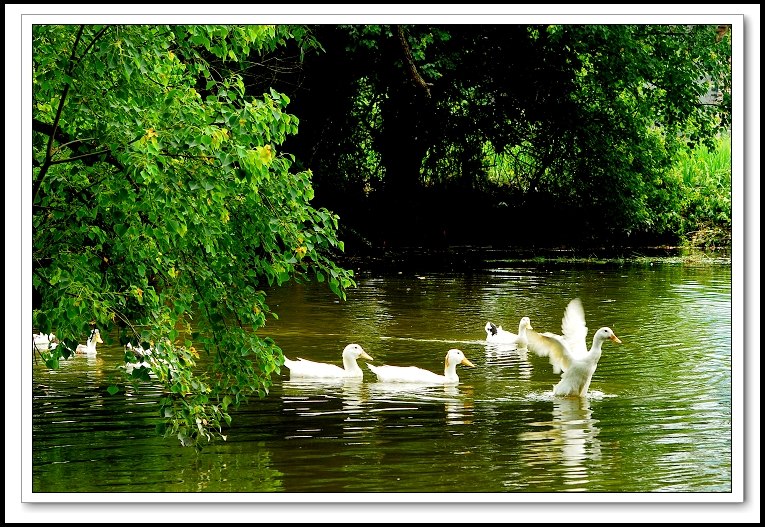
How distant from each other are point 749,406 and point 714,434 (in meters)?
3.14

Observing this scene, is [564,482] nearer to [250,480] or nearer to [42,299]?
[250,480]

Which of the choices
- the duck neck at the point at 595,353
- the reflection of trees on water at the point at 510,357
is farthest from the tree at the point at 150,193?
the reflection of trees on water at the point at 510,357

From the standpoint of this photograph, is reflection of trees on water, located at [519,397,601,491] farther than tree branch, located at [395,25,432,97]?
No

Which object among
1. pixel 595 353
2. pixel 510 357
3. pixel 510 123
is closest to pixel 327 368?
pixel 510 357

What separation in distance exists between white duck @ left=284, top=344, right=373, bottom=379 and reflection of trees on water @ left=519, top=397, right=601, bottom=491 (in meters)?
2.86

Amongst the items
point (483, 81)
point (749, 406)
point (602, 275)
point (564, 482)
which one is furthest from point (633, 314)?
point (749, 406)

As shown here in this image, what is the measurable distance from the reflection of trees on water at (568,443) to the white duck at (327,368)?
286 cm

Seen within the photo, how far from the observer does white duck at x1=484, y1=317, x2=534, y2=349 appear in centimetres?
1748

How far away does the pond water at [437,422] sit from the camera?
34.2ft

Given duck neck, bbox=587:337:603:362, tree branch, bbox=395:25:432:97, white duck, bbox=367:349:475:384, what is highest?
tree branch, bbox=395:25:432:97

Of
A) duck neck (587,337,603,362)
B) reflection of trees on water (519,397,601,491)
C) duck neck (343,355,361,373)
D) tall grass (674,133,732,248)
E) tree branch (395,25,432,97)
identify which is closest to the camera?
reflection of trees on water (519,397,601,491)

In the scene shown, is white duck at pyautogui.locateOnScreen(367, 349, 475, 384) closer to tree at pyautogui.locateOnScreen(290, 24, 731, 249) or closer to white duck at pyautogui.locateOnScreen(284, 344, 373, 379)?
white duck at pyautogui.locateOnScreen(284, 344, 373, 379)

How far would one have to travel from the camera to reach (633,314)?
65.3 ft

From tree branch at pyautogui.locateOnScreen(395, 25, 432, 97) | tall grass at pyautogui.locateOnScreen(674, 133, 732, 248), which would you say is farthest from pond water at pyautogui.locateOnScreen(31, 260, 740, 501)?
tall grass at pyautogui.locateOnScreen(674, 133, 732, 248)
